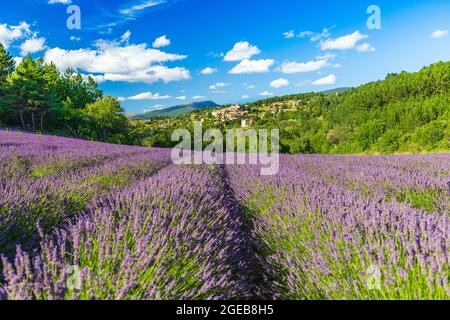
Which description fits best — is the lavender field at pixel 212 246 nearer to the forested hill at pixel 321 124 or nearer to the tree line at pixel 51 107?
the tree line at pixel 51 107

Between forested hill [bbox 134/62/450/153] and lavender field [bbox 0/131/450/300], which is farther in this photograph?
forested hill [bbox 134/62/450/153]

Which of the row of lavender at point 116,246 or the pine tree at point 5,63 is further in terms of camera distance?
the pine tree at point 5,63

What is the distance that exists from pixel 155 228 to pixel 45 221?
3.07 feet

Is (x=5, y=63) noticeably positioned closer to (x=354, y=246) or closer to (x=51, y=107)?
(x=51, y=107)

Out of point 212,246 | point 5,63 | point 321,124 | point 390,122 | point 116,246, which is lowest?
point 212,246

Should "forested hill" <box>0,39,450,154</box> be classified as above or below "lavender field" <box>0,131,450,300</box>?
above

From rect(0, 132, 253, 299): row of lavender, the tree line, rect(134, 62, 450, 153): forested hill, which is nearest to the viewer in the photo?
rect(0, 132, 253, 299): row of lavender

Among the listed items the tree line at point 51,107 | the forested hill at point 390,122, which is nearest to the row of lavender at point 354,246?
the tree line at point 51,107

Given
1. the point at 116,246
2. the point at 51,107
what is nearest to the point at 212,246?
the point at 116,246

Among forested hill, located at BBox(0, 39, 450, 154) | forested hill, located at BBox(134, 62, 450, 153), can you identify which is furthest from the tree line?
forested hill, located at BBox(134, 62, 450, 153)

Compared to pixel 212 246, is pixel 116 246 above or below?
above

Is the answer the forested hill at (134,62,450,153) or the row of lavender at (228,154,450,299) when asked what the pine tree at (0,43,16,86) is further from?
the row of lavender at (228,154,450,299)

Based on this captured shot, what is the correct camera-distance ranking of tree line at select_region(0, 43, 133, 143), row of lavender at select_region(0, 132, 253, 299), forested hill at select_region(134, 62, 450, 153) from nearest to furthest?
row of lavender at select_region(0, 132, 253, 299)
tree line at select_region(0, 43, 133, 143)
forested hill at select_region(134, 62, 450, 153)

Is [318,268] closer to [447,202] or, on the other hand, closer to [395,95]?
[447,202]
